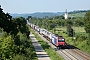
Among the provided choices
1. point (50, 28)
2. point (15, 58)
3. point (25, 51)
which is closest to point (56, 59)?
point (25, 51)

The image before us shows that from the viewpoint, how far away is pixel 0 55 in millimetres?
35500

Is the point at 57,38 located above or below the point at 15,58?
below

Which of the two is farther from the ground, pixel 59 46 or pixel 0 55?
pixel 0 55

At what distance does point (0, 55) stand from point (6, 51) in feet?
3.44

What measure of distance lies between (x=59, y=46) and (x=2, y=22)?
61.1 ft

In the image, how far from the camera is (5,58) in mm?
35375

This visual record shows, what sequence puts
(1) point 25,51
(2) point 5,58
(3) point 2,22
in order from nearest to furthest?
(2) point 5,58, (1) point 25,51, (3) point 2,22

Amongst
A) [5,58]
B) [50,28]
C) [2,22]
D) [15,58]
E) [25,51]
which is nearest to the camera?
[15,58]

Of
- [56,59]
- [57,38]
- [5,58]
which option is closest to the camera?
[5,58]

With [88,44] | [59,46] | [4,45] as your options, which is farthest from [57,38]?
[4,45]

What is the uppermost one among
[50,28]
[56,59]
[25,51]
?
[25,51]

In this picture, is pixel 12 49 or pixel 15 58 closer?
pixel 15 58

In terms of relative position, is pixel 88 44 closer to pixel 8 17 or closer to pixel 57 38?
pixel 57 38

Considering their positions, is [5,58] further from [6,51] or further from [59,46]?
[59,46]
